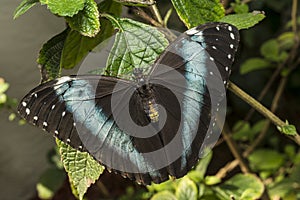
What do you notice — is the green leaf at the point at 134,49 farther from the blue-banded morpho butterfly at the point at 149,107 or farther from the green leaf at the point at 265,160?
the green leaf at the point at 265,160

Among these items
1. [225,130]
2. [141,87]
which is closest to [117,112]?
[141,87]

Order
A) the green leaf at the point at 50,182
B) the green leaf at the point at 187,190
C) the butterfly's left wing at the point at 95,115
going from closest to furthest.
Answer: the butterfly's left wing at the point at 95,115, the green leaf at the point at 187,190, the green leaf at the point at 50,182

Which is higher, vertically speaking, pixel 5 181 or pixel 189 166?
pixel 189 166

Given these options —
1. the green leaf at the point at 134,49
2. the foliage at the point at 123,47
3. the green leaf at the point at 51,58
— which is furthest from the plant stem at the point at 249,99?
the green leaf at the point at 51,58

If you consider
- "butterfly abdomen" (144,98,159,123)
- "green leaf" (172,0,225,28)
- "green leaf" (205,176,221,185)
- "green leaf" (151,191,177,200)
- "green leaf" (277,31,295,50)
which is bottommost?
"green leaf" (205,176,221,185)

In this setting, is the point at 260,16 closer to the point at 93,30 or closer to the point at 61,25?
the point at 93,30

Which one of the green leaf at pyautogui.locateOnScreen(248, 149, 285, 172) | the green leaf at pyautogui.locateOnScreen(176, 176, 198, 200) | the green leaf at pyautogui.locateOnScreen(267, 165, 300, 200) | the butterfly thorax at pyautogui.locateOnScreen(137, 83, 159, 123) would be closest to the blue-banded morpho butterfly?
the butterfly thorax at pyautogui.locateOnScreen(137, 83, 159, 123)

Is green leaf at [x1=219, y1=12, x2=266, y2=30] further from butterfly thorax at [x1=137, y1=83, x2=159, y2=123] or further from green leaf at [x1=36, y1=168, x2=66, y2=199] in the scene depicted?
green leaf at [x1=36, y1=168, x2=66, y2=199]
